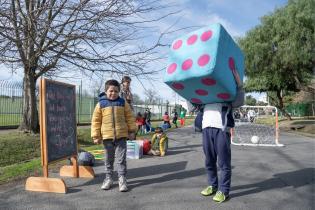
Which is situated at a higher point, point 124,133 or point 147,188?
point 124,133

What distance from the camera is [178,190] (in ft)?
18.9

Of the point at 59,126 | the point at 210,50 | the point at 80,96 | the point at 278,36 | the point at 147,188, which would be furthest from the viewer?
the point at 80,96

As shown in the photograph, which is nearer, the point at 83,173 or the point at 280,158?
the point at 83,173

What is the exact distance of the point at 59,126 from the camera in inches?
250

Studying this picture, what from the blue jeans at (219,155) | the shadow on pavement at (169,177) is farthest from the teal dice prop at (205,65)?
the shadow on pavement at (169,177)

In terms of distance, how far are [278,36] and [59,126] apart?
19.5m

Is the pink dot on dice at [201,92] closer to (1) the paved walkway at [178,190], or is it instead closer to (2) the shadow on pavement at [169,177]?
(1) the paved walkway at [178,190]

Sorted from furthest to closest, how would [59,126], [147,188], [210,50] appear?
[59,126] → [147,188] → [210,50]

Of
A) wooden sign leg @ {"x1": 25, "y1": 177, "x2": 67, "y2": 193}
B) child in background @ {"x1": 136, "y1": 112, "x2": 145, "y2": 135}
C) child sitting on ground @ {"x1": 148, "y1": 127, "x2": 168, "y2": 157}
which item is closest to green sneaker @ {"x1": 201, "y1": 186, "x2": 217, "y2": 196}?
wooden sign leg @ {"x1": 25, "y1": 177, "x2": 67, "y2": 193}

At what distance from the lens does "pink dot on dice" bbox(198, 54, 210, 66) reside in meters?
4.96

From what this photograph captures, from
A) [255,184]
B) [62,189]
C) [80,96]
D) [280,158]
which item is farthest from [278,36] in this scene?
[62,189]

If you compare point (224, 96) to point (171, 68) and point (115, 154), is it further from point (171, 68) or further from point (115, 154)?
point (115, 154)

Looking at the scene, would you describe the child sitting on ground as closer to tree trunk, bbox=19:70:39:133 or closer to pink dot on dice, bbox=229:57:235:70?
pink dot on dice, bbox=229:57:235:70

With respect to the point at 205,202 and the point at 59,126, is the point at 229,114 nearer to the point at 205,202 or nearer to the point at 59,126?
the point at 205,202
